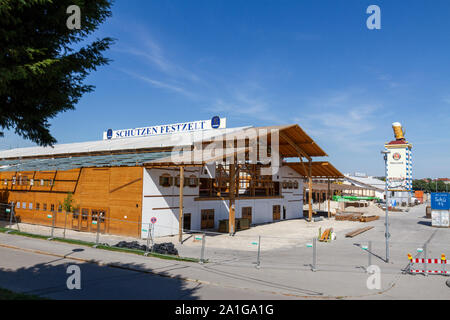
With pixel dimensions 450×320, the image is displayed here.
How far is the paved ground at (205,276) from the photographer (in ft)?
36.0

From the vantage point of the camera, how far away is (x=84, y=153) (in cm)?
3394

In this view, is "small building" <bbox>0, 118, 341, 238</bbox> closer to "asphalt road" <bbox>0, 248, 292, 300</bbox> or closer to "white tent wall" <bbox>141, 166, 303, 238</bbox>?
"white tent wall" <bbox>141, 166, 303, 238</bbox>

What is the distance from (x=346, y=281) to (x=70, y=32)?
13219 mm

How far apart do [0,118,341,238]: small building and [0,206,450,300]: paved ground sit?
16.4 feet

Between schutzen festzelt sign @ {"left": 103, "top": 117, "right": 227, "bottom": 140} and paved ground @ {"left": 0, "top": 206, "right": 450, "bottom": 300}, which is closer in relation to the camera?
paved ground @ {"left": 0, "top": 206, "right": 450, "bottom": 300}

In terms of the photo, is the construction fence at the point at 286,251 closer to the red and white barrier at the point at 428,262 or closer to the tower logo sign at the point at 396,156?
the red and white barrier at the point at 428,262

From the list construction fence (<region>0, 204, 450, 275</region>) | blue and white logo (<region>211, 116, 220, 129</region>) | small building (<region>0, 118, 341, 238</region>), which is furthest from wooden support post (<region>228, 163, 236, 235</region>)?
blue and white logo (<region>211, 116, 220, 129</region>)

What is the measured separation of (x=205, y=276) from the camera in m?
13.2

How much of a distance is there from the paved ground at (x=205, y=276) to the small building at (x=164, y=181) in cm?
501

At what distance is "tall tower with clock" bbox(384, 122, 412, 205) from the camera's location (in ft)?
243

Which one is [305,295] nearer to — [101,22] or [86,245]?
[101,22]

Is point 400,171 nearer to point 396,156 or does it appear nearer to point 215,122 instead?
point 396,156

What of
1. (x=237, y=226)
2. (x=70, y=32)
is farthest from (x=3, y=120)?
(x=237, y=226)

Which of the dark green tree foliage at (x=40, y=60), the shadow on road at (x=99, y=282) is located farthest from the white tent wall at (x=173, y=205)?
the dark green tree foliage at (x=40, y=60)
